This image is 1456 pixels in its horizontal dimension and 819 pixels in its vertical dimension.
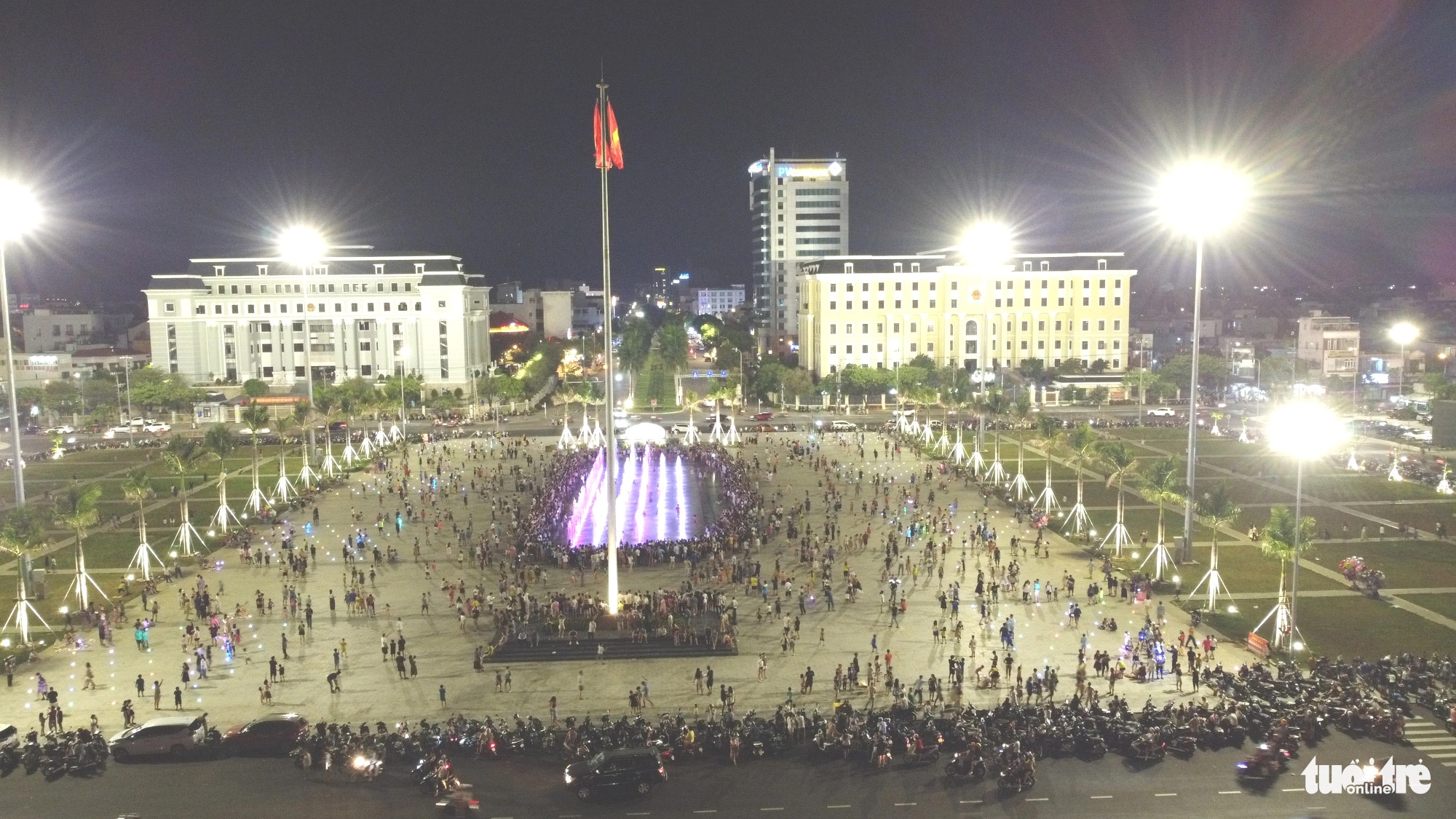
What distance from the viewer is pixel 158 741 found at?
23016mm

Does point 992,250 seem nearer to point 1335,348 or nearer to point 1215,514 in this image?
point 1335,348

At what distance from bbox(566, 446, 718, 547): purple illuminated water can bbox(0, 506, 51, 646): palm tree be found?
769 inches

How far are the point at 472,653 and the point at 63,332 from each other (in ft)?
451

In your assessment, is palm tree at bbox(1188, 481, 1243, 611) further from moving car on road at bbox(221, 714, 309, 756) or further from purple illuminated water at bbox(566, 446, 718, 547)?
moving car on road at bbox(221, 714, 309, 756)

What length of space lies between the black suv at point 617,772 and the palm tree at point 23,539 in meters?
21.5

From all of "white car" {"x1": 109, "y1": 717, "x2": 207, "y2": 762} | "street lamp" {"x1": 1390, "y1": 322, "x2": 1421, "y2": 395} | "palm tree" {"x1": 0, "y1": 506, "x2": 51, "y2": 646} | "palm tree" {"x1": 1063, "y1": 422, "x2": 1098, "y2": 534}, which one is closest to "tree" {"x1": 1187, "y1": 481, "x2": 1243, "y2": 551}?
"palm tree" {"x1": 1063, "y1": 422, "x2": 1098, "y2": 534}

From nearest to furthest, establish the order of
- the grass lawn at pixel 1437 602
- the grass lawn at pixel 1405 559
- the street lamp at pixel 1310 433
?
the grass lawn at pixel 1437 602 < the grass lawn at pixel 1405 559 < the street lamp at pixel 1310 433

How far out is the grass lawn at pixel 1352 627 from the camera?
29391 millimetres

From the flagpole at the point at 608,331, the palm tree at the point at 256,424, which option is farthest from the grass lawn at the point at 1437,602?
the palm tree at the point at 256,424

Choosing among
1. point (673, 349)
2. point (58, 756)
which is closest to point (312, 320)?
point (673, 349)

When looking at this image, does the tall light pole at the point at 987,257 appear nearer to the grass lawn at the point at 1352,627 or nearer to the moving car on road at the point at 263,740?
the grass lawn at the point at 1352,627

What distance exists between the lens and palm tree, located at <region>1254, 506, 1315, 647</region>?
29734 millimetres

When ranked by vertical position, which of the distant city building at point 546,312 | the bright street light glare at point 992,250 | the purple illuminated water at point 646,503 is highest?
the bright street light glare at point 992,250

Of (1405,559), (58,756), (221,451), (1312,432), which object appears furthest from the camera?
(1312,432)
